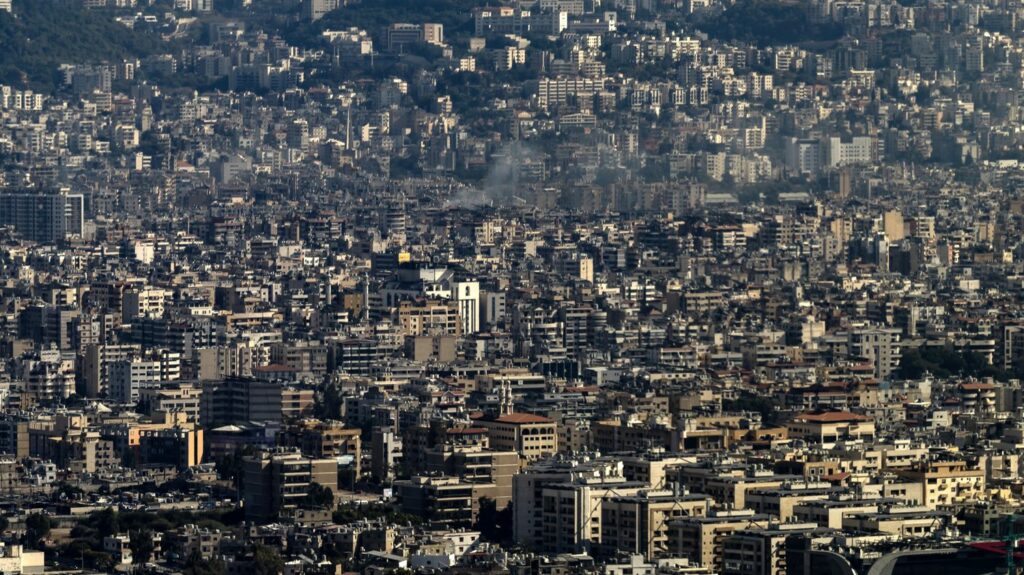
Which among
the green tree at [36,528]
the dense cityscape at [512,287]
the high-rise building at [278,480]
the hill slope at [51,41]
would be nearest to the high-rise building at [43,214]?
the dense cityscape at [512,287]

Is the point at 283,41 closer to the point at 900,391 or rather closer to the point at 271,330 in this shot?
the point at 271,330

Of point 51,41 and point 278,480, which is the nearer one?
point 278,480

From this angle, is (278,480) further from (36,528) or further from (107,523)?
(36,528)

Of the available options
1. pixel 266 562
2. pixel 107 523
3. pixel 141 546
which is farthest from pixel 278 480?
pixel 266 562

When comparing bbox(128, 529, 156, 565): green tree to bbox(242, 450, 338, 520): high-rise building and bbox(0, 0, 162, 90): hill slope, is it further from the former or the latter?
bbox(0, 0, 162, 90): hill slope

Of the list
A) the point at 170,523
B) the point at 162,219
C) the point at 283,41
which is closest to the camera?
the point at 170,523

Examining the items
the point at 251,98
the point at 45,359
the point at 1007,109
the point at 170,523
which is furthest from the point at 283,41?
the point at 170,523

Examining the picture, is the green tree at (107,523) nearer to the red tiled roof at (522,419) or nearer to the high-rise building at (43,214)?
the red tiled roof at (522,419)

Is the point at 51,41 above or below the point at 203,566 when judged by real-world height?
below
